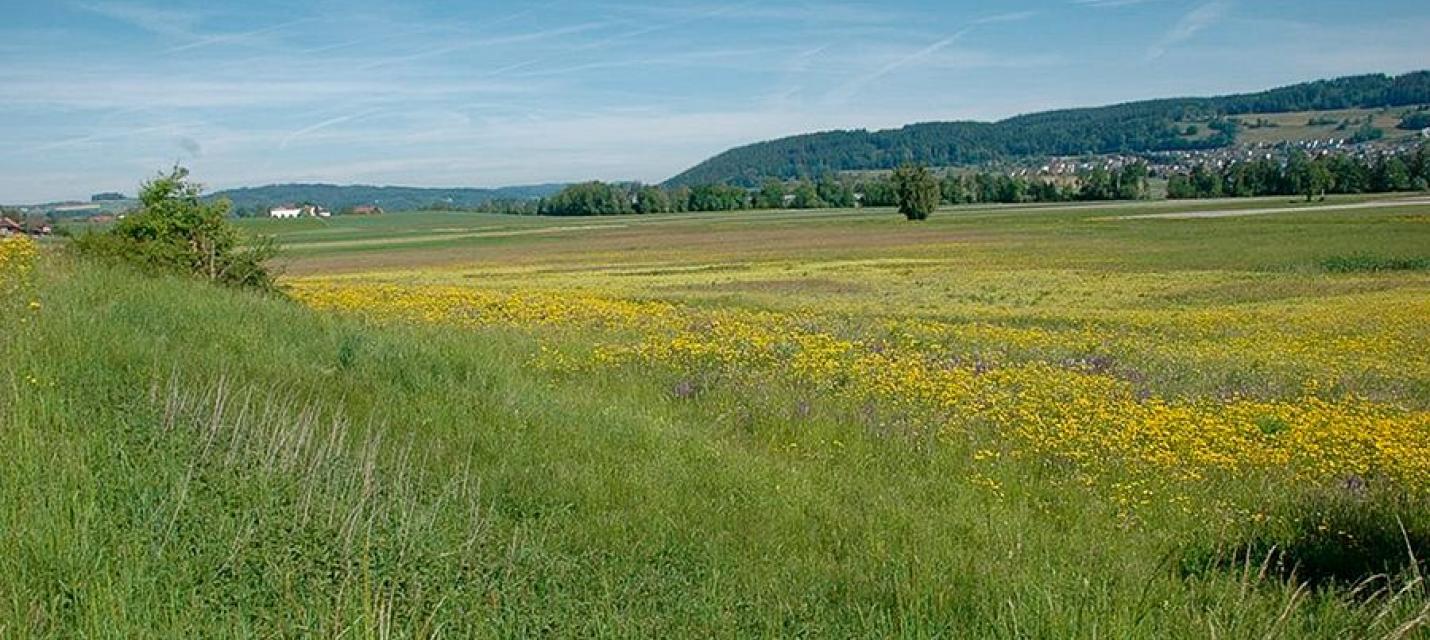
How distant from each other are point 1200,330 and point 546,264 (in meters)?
50.3

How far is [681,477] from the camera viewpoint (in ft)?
32.8

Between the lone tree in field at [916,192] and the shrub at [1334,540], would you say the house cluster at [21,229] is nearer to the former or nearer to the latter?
the shrub at [1334,540]

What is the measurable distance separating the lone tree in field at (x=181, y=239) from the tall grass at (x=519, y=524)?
981 cm

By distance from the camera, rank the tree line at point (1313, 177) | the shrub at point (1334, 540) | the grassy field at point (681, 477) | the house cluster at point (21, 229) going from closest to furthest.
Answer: the grassy field at point (681, 477)
the shrub at point (1334, 540)
the house cluster at point (21, 229)
the tree line at point (1313, 177)

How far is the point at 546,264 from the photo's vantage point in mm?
71938

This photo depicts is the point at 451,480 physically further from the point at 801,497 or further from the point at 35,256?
the point at 35,256

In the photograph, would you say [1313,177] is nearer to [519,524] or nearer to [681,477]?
[681,477]

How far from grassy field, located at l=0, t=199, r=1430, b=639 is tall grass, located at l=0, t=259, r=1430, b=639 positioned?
0.12ft

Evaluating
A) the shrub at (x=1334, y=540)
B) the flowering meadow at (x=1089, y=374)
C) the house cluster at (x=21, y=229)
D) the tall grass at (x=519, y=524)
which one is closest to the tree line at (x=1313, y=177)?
the flowering meadow at (x=1089, y=374)

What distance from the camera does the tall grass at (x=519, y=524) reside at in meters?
5.87

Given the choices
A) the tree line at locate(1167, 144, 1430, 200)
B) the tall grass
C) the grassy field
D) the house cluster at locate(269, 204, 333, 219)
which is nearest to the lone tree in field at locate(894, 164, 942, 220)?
the tree line at locate(1167, 144, 1430, 200)

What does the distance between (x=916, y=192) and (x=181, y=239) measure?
111 meters

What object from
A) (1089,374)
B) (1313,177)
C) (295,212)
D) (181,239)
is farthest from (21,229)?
(1313,177)

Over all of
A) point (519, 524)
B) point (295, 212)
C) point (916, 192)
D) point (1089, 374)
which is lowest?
point (1089, 374)
